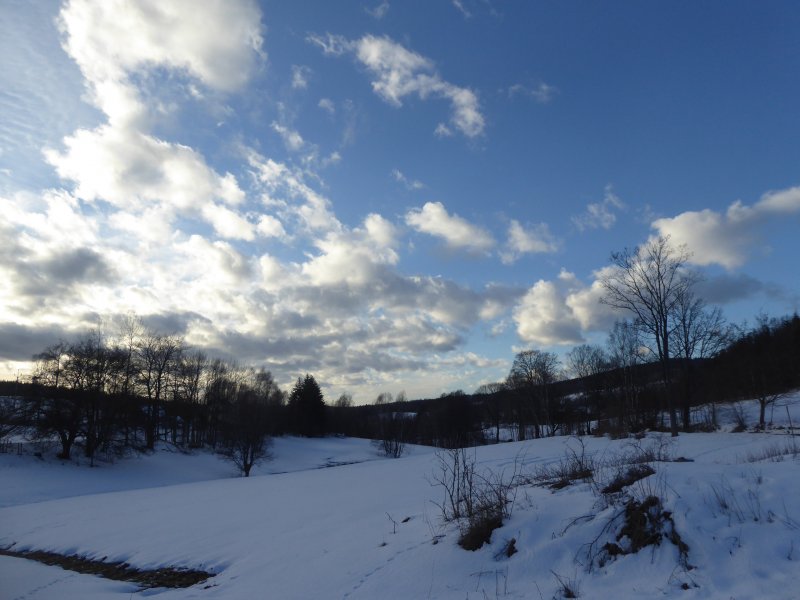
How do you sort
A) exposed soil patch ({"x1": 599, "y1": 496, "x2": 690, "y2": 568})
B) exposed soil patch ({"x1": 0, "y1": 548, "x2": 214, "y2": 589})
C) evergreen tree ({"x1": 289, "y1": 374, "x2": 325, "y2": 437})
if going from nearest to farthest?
exposed soil patch ({"x1": 599, "y1": 496, "x2": 690, "y2": 568}), exposed soil patch ({"x1": 0, "y1": 548, "x2": 214, "y2": 589}), evergreen tree ({"x1": 289, "y1": 374, "x2": 325, "y2": 437})

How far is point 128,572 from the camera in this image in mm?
9766

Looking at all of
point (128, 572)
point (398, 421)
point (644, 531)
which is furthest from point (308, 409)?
point (644, 531)

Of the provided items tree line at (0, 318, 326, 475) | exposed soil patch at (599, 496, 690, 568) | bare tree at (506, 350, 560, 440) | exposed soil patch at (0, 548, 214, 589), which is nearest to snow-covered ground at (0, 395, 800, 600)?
exposed soil patch at (599, 496, 690, 568)

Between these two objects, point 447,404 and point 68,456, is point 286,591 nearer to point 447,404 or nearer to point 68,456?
point 68,456

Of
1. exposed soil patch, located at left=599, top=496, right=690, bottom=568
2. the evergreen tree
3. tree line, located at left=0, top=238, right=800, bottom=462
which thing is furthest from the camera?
the evergreen tree

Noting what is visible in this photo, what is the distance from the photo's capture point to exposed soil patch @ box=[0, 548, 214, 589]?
8.57m

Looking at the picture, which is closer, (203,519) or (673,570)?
(673,570)

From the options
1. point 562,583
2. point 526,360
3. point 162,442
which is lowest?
point 162,442

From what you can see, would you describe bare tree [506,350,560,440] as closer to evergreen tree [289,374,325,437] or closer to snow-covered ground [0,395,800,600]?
evergreen tree [289,374,325,437]

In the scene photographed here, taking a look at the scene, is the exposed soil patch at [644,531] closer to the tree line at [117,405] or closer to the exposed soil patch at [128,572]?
the exposed soil patch at [128,572]

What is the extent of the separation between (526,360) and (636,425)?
105 feet

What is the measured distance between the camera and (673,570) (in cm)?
500

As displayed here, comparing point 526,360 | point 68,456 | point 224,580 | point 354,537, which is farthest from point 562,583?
point 526,360

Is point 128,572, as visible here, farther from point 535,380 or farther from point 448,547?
point 535,380
